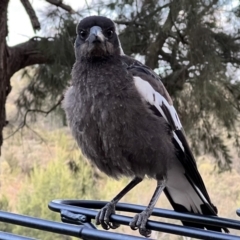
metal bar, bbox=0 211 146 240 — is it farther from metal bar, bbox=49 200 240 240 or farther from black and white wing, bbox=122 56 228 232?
black and white wing, bbox=122 56 228 232

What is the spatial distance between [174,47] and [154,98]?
2.97 ft

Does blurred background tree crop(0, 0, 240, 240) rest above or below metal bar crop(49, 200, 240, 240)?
above

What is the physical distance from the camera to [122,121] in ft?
3.20

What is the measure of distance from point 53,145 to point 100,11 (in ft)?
3.14

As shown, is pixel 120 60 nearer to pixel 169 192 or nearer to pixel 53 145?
pixel 169 192

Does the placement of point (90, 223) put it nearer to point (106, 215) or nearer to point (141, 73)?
point (106, 215)

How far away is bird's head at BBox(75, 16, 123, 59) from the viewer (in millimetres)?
1025

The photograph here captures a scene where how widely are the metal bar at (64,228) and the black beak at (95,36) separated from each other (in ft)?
1.50

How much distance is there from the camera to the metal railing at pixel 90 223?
1.97 ft

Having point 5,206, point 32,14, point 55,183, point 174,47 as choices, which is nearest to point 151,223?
point 174,47

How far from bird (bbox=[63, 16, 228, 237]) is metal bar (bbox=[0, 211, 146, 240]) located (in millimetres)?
278

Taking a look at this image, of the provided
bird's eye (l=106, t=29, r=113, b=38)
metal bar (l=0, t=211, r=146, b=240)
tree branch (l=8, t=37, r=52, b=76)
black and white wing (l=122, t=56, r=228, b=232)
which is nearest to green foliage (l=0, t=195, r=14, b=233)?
tree branch (l=8, t=37, r=52, b=76)

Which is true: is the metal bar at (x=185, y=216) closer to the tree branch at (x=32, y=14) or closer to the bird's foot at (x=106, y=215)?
the bird's foot at (x=106, y=215)

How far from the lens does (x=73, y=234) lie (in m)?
0.63
